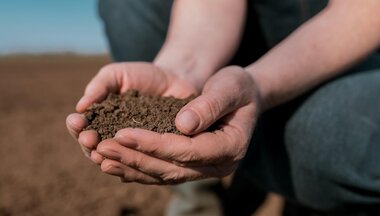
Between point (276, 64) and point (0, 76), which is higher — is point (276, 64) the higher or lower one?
the higher one

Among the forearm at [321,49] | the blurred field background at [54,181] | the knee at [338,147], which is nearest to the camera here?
the forearm at [321,49]

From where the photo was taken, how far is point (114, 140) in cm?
112

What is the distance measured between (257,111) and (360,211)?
27.3 inches

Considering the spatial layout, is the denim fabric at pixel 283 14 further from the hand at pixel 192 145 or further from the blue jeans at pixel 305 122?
the hand at pixel 192 145

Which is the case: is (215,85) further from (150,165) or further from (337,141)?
(337,141)

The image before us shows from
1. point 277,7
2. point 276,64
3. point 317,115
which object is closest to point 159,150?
point 276,64

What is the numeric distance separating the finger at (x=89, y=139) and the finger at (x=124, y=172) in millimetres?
52

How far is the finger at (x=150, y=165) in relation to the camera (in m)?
1.11

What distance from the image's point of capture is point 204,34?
176cm

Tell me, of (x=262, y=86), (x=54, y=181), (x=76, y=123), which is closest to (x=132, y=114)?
(x=76, y=123)

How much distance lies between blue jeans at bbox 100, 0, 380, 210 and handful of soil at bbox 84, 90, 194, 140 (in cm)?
51

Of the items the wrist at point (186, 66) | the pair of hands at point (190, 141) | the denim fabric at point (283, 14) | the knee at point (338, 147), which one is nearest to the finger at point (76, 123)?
the pair of hands at point (190, 141)

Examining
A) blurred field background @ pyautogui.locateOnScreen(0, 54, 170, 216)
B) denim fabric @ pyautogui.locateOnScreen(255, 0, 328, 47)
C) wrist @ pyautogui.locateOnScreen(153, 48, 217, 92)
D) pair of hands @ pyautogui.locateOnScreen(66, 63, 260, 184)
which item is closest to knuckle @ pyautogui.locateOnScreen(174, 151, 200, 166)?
pair of hands @ pyautogui.locateOnScreen(66, 63, 260, 184)

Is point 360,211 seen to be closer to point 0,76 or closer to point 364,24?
point 364,24
